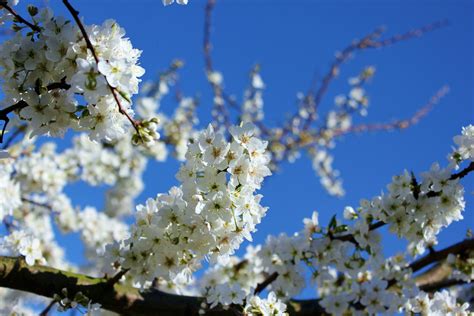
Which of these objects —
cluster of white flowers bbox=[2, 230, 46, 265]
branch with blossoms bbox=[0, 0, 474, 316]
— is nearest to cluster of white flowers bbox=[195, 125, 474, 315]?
branch with blossoms bbox=[0, 0, 474, 316]

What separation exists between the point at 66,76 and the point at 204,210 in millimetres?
837

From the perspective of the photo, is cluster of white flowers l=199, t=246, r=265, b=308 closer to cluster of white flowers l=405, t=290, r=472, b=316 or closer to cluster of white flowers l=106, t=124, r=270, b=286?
cluster of white flowers l=106, t=124, r=270, b=286

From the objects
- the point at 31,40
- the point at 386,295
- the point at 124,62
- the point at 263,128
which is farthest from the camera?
the point at 263,128

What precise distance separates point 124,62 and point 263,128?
553cm

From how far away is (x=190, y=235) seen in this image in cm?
256

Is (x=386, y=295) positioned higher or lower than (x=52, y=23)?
lower

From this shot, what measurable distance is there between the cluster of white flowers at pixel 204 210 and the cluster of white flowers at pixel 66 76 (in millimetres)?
405

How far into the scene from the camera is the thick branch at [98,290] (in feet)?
9.03

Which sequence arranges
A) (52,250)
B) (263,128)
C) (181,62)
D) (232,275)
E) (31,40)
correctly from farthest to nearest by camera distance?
1. (263,128)
2. (181,62)
3. (52,250)
4. (232,275)
5. (31,40)

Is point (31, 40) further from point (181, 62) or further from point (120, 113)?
point (181, 62)

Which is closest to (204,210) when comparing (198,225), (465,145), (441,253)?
(198,225)

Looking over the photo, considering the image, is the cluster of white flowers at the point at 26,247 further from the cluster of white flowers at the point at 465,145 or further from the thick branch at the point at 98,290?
the cluster of white flowers at the point at 465,145

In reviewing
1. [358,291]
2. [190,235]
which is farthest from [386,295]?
[190,235]

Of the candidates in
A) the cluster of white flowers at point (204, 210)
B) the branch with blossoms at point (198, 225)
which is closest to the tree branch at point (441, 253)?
the branch with blossoms at point (198, 225)
